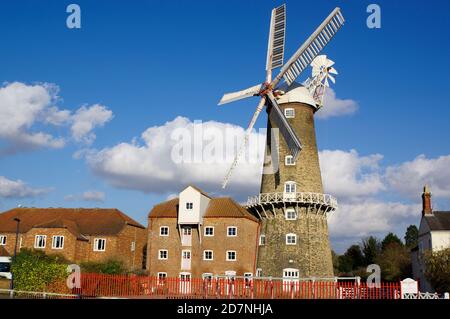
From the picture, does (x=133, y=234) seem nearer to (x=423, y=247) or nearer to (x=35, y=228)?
(x=35, y=228)

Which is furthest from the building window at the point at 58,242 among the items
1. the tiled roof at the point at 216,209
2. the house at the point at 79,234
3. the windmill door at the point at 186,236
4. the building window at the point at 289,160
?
the building window at the point at 289,160

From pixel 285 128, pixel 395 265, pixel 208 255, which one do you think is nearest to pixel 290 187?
pixel 285 128

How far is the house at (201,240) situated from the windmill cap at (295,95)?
10352mm

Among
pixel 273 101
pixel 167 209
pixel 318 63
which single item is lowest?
pixel 167 209

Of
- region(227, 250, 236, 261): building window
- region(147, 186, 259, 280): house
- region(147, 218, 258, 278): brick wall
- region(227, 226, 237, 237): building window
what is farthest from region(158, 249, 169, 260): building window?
region(227, 226, 237, 237): building window

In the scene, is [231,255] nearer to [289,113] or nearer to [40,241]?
[289,113]

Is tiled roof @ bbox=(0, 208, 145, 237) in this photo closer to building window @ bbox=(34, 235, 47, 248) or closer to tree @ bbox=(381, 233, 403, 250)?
building window @ bbox=(34, 235, 47, 248)

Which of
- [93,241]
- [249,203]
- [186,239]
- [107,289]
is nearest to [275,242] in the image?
[249,203]

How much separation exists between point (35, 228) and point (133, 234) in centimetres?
942

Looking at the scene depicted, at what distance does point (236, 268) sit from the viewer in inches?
1597

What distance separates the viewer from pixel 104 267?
40219mm

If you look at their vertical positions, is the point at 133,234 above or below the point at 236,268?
above

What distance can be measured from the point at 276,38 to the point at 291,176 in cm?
1123

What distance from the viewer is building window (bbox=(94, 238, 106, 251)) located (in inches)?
1797
